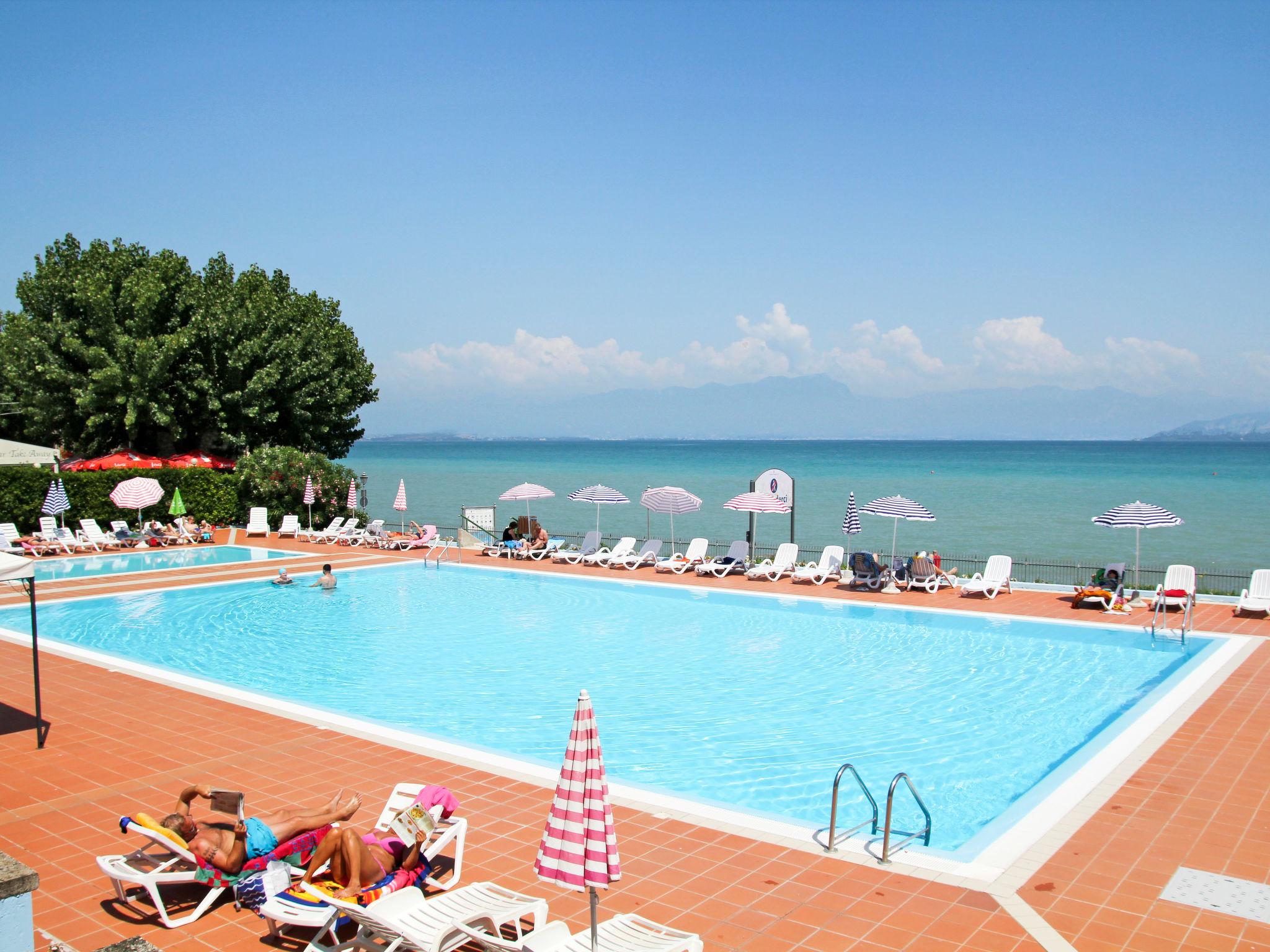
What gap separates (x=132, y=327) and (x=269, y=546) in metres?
9.57

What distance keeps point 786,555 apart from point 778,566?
1.32 ft

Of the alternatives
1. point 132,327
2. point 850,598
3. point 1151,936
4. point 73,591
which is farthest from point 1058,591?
point 132,327

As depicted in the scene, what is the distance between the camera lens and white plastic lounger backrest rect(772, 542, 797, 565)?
21.5 meters

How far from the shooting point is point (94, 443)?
104ft

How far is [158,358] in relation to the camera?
97.4 ft

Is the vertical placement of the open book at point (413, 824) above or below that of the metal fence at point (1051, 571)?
above

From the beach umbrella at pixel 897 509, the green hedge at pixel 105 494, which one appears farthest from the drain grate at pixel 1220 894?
the green hedge at pixel 105 494

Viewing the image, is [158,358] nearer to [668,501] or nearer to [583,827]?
[668,501]

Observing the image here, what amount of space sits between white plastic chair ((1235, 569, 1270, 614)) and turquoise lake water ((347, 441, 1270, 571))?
1832 cm

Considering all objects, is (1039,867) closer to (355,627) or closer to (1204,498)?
(355,627)

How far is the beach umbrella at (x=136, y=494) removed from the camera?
25.6m

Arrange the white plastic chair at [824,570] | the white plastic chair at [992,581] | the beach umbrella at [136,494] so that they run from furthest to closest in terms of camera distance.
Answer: the beach umbrella at [136,494], the white plastic chair at [824,570], the white plastic chair at [992,581]

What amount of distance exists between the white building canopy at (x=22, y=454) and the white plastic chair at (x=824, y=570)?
21881mm

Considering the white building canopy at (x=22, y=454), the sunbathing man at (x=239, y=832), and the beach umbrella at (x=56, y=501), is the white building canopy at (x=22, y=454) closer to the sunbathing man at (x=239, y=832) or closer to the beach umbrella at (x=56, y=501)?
the beach umbrella at (x=56, y=501)
